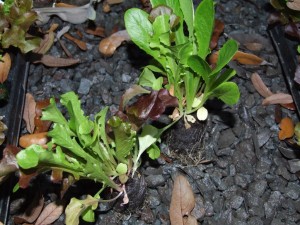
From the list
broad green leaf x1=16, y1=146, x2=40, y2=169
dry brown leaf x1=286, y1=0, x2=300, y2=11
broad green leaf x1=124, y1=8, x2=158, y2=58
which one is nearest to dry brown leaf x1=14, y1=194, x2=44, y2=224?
broad green leaf x1=16, y1=146, x2=40, y2=169

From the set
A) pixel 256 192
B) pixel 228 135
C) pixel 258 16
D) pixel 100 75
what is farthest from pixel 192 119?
pixel 258 16

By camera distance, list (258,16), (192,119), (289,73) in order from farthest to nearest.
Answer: (258,16) → (289,73) → (192,119)

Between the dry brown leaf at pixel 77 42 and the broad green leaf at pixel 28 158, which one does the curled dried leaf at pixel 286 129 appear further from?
the broad green leaf at pixel 28 158

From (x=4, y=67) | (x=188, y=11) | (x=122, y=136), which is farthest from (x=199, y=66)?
(x=4, y=67)

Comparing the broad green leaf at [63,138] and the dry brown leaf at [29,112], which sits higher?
the broad green leaf at [63,138]

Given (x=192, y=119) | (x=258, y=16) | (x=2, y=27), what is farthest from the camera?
(x=258, y=16)

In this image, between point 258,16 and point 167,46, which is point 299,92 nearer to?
point 258,16

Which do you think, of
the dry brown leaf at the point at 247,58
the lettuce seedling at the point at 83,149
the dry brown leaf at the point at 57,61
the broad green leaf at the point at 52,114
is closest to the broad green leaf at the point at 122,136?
the lettuce seedling at the point at 83,149
